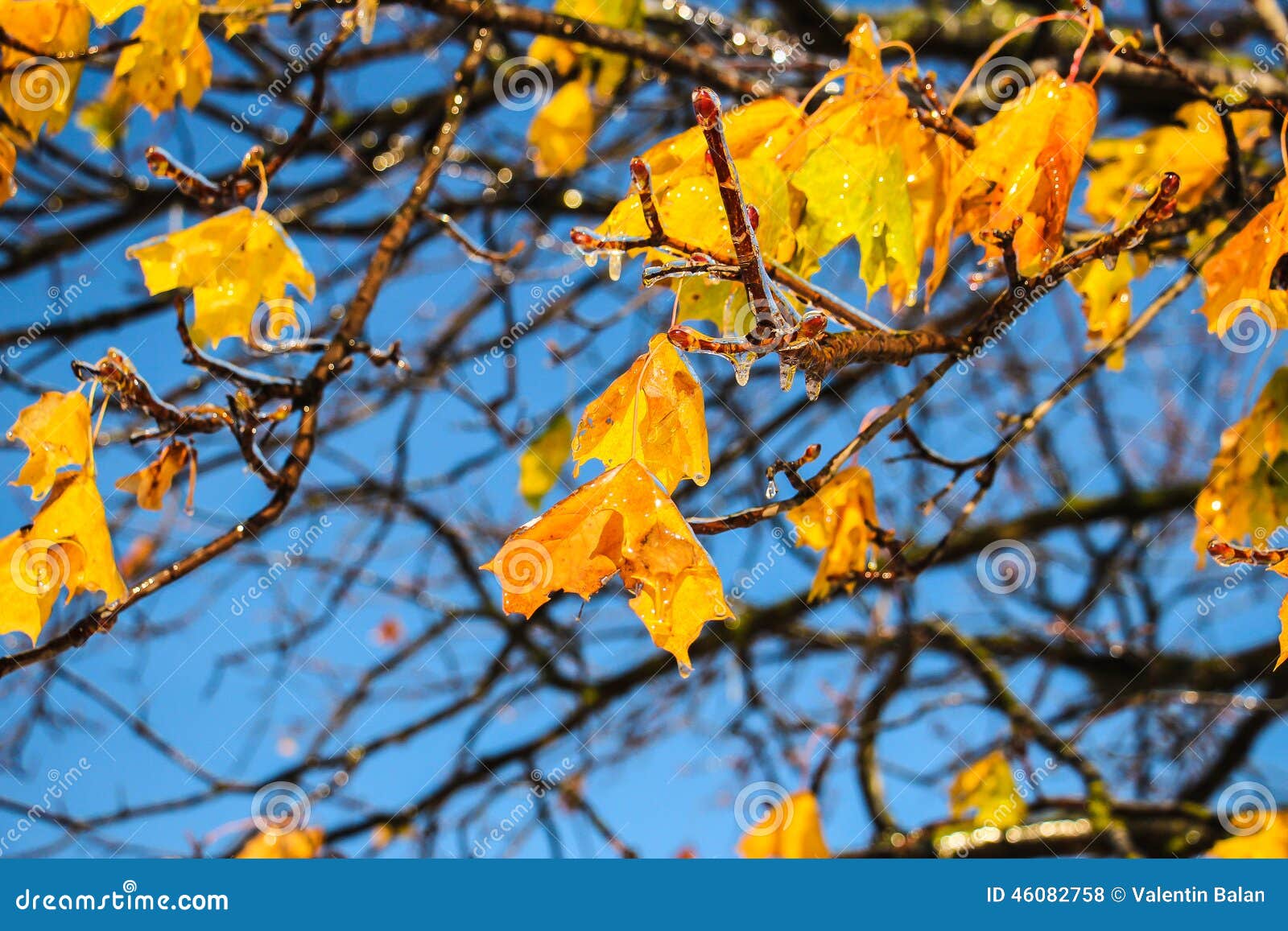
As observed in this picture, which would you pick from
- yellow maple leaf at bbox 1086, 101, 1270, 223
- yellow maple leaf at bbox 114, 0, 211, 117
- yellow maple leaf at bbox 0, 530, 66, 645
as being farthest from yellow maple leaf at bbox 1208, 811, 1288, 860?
yellow maple leaf at bbox 114, 0, 211, 117

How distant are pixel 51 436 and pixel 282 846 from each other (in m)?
2.11

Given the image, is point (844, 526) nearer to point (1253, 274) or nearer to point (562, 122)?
point (1253, 274)

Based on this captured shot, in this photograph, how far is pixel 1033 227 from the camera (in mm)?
1536

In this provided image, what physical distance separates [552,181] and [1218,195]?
225 cm

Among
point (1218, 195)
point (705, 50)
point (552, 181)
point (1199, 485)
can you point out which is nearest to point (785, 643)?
point (1199, 485)

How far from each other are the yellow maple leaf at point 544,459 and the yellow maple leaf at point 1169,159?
1394 mm

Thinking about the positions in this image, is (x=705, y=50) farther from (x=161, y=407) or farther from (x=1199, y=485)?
(x=1199, y=485)

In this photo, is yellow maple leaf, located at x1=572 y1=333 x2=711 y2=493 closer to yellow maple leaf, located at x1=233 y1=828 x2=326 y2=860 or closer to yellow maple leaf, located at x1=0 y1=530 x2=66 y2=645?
yellow maple leaf, located at x1=0 y1=530 x2=66 y2=645

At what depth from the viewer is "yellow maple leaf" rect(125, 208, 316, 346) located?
69.6 inches

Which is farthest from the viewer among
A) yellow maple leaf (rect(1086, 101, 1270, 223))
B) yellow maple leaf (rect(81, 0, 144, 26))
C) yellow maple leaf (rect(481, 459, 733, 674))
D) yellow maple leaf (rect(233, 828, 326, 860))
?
yellow maple leaf (rect(233, 828, 326, 860))

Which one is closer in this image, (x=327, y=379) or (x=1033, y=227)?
(x=1033, y=227)

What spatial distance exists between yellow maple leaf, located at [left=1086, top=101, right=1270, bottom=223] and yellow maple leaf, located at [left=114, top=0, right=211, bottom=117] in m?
1.84

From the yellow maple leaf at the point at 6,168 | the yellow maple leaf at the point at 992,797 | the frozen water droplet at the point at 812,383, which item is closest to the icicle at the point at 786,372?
the frozen water droplet at the point at 812,383
